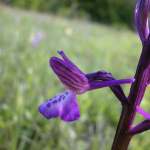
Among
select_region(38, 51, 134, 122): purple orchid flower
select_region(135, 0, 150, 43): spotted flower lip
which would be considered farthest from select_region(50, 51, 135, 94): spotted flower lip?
select_region(135, 0, 150, 43): spotted flower lip

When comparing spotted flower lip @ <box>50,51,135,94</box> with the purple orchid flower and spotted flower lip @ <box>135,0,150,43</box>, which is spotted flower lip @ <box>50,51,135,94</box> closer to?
the purple orchid flower

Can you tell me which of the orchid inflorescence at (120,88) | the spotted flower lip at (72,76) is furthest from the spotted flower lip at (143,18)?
the spotted flower lip at (72,76)

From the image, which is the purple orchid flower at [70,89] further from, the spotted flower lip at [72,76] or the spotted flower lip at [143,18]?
the spotted flower lip at [143,18]

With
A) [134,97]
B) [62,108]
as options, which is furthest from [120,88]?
[62,108]

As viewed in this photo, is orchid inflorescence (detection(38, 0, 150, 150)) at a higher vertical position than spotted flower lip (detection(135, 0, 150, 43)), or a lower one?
lower

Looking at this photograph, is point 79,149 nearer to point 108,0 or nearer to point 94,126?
point 94,126

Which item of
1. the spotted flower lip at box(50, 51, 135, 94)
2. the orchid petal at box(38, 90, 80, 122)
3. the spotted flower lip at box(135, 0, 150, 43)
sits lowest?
the orchid petal at box(38, 90, 80, 122)

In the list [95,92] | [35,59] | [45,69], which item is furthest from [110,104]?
[35,59]
